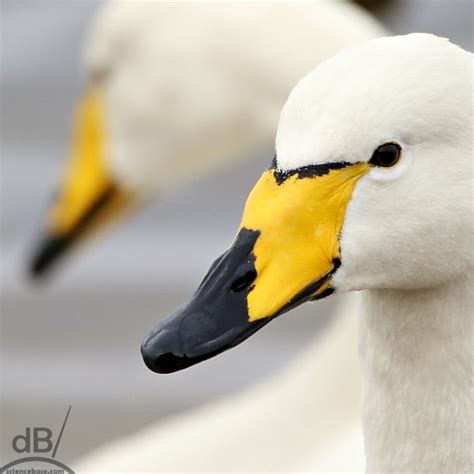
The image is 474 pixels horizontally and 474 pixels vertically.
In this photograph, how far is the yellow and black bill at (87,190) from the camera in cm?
483

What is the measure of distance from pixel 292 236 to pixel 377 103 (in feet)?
0.80

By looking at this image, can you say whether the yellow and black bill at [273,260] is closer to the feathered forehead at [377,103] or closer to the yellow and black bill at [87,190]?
the feathered forehead at [377,103]

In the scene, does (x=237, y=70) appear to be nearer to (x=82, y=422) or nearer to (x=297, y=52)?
(x=297, y=52)

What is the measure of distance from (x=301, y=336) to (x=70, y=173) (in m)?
1.54

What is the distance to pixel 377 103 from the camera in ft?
6.91

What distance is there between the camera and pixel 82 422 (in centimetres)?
557

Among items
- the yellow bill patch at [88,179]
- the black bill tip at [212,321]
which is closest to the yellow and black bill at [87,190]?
the yellow bill patch at [88,179]

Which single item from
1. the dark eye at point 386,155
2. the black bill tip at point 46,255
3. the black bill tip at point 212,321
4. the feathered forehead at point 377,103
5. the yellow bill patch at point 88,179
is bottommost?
the black bill tip at point 212,321

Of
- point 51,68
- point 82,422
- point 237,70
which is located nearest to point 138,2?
point 237,70

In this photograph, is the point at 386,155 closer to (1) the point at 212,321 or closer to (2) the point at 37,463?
(1) the point at 212,321

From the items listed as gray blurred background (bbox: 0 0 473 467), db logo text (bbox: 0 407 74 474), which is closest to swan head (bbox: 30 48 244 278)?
gray blurred background (bbox: 0 0 473 467)

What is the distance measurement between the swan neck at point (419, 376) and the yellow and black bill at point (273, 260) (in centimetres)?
17

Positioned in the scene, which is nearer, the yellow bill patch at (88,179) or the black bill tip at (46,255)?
the yellow bill patch at (88,179)

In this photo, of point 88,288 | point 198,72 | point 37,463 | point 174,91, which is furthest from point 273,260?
point 88,288
